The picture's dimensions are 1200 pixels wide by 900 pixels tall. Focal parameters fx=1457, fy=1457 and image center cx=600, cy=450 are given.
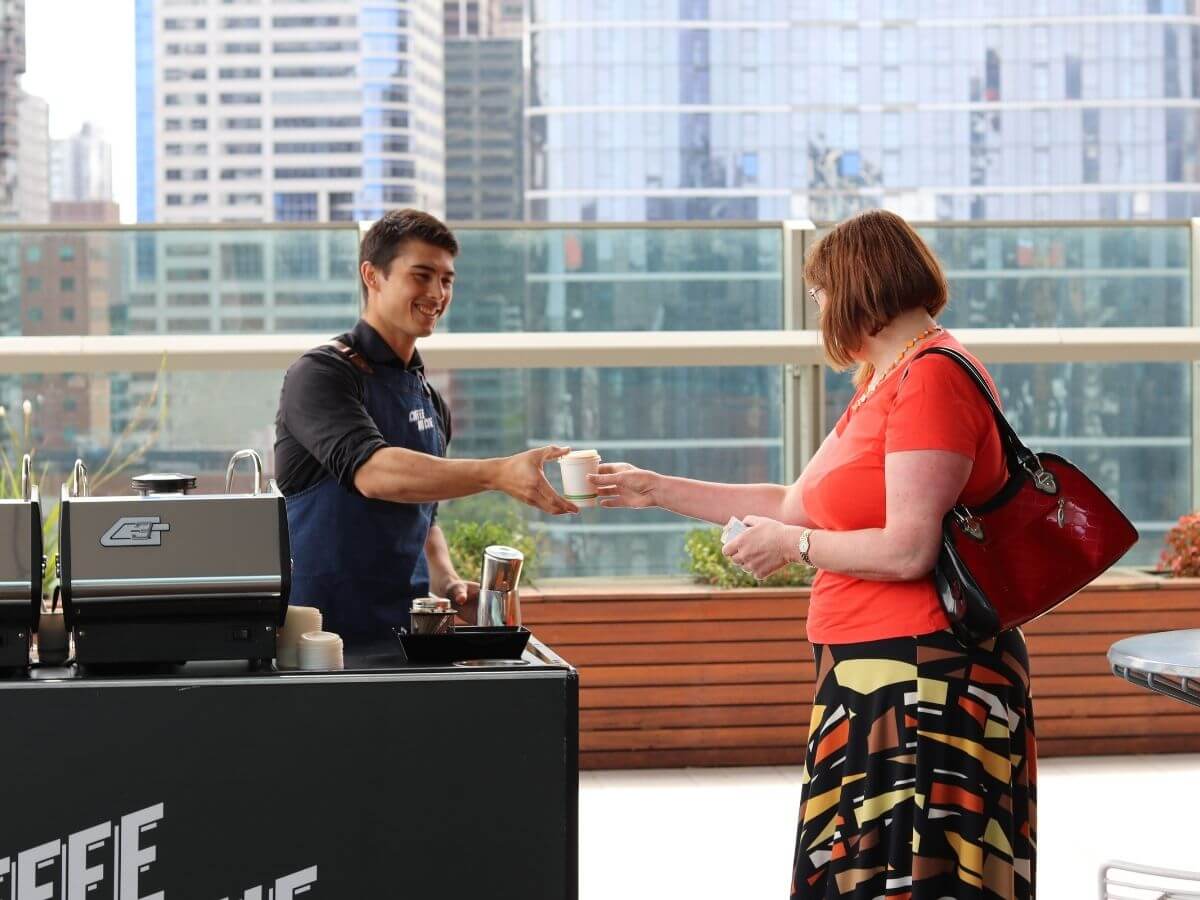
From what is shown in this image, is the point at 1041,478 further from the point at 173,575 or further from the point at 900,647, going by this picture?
the point at 173,575

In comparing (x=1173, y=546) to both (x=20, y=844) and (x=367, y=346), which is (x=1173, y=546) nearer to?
(x=367, y=346)

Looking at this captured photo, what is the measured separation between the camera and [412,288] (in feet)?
9.95

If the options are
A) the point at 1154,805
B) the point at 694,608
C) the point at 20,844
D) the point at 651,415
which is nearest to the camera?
the point at 20,844

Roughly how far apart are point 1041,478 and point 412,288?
1387 millimetres

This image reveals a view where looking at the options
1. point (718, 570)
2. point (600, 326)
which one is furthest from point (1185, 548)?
point (600, 326)

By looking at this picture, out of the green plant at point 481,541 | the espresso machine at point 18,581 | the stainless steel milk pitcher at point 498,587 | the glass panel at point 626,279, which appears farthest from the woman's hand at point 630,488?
the glass panel at point 626,279

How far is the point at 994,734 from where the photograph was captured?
2188 mm

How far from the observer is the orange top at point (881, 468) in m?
2.18

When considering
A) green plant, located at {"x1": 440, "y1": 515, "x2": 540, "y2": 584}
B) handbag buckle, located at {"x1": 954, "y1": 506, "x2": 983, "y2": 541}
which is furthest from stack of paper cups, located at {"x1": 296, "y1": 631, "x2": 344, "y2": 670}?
green plant, located at {"x1": 440, "y1": 515, "x2": 540, "y2": 584}

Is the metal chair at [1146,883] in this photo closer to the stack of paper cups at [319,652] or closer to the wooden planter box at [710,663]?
the wooden planter box at [710,663]

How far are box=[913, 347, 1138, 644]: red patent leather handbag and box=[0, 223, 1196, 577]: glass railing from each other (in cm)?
365

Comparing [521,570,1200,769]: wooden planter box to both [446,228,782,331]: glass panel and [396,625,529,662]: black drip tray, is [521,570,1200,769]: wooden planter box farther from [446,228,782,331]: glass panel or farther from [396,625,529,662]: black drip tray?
[396,625,529,662]: black drip tray

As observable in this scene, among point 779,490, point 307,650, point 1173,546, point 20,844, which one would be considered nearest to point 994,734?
point 779,490

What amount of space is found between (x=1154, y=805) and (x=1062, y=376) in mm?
2073
